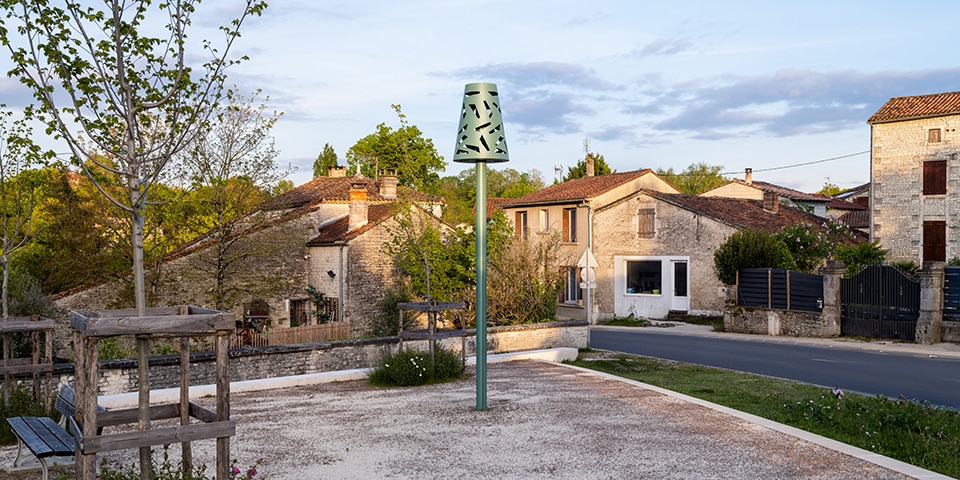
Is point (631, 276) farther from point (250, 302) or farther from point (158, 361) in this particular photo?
point (158, 361)

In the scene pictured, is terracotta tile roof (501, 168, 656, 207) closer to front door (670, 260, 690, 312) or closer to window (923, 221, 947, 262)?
front door (670, 260, 690, 312)

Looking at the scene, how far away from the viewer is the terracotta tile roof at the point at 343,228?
3019 centimetres

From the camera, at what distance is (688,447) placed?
7926mm

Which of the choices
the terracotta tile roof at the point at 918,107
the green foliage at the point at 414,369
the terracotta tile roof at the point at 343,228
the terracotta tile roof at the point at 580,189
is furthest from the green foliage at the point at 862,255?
the green foliage at the point at 414,369

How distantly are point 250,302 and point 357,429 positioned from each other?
71.1 ft

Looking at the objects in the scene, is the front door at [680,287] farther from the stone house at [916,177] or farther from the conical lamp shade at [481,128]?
the conical lamp shade at [481,128]

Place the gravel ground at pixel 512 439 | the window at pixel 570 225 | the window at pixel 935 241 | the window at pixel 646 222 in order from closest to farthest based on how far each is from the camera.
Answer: the gravel ground at pixel 512 439 < the window at pixel 935 241 < the window at pixel 646 222 < the window at pixel 570 225

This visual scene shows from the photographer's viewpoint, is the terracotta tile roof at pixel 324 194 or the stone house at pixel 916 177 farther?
the stone house at pixel 916 177

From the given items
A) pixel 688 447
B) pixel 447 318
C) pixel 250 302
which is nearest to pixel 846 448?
pixel 688 447

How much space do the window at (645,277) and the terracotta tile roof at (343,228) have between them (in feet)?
38.4

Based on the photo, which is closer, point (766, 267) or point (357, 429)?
point (357, 429)

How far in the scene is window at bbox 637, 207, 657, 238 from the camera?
3512 cm

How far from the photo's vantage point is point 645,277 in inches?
1404

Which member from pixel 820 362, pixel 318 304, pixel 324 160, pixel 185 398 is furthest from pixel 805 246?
pixel 324 160
